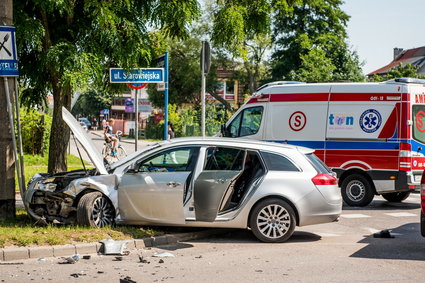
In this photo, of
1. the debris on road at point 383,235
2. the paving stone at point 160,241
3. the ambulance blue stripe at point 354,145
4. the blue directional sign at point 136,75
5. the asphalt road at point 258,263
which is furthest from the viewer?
the ambulance blue stripe at point 354,145

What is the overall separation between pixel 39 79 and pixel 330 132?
6719 millimetres

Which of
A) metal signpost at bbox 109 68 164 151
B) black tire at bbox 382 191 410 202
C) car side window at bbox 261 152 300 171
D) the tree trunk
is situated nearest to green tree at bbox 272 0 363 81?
black tire at bbox 382 191 410 202

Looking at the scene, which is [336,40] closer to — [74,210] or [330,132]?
[330,132]

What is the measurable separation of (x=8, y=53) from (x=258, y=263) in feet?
16.1

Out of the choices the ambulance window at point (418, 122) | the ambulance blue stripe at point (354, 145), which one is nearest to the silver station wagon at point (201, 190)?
the ambulance blue stripe at point (354, 145)

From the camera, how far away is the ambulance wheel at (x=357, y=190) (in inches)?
559

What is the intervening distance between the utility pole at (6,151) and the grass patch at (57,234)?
0.96 ft

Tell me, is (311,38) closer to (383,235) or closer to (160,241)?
(383,235)

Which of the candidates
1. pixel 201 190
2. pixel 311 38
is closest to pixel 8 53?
pixel 201 190

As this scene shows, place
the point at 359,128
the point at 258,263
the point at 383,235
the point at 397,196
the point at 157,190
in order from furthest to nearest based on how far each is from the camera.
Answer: the point at 397,196
the point at 359,128
the point at 383,235
the point at 157,190
the point at 258,263

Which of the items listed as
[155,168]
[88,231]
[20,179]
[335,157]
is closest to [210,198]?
[155,168]

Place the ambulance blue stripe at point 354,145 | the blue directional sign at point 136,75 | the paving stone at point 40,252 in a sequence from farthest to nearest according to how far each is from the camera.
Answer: the ambulance blue stripe at point 354,145
the blue directional sign at point 136,75
the paving stone at point 40,252

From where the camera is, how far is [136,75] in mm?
12336

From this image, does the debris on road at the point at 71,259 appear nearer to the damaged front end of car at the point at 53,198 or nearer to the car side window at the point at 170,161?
the damaged front end of car at the point at 53,198
